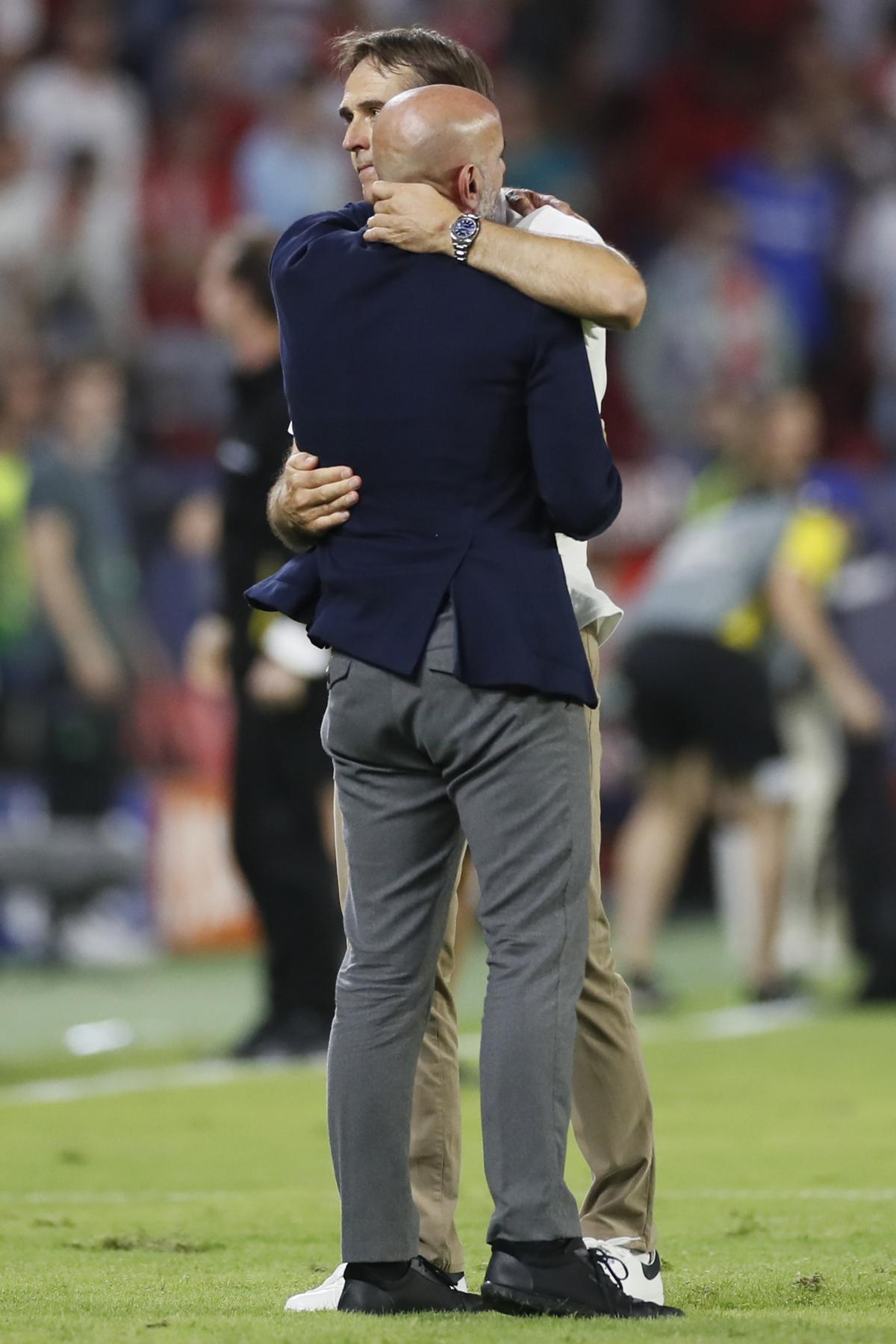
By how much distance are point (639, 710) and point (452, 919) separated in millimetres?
5486

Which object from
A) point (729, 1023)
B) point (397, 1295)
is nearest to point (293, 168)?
point (729, 1023)

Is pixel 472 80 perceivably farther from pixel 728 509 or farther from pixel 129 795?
pixel 129 795

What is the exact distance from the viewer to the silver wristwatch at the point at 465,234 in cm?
338

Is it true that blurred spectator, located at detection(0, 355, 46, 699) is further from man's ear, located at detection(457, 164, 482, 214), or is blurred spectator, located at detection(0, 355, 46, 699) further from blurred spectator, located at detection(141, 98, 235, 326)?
man's ear, located at detection(457, 164, 482, 214)

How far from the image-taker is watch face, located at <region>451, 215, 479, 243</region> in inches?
133

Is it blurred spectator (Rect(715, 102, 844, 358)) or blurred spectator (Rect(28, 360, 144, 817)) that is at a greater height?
blurred spectator (Rect(715, 102, 844, 358))

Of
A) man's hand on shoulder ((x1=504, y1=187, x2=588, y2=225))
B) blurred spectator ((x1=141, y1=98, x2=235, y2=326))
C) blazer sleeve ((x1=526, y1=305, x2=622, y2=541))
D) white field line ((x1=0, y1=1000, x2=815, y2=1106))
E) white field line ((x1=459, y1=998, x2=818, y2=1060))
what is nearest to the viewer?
blazer sleeve ((x1=526, y1=305, x2=622, y2=541))

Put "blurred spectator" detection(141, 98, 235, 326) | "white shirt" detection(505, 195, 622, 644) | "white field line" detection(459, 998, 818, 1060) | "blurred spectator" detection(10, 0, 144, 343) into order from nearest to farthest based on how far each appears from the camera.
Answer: "white shirt" detection(505, 195, 622, 644) → "white field line" detection(459, 998, 818, 1060) → "blurred spectator" detection(10, 0, 144, 343) → "blurred spectator" detection(141, 98, 235, 326)

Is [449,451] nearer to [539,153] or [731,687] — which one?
[731,687]

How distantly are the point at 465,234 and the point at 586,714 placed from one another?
2.34 feet

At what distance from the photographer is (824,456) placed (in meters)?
13.6

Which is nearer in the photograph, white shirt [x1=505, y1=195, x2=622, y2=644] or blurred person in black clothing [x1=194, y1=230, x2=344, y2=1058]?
white shirt [x1=505, y1=195, x2=622, y2=644]

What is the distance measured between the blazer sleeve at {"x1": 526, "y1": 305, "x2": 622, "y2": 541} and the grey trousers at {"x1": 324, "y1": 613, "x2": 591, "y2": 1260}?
25 cm

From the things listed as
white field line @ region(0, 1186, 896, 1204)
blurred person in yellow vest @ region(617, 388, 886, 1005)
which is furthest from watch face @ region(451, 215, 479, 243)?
blurred person in yellow vest @ region(617, 388, 886, 1005)
